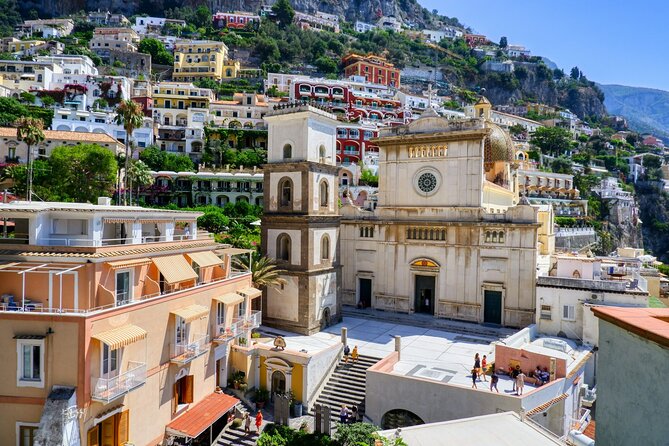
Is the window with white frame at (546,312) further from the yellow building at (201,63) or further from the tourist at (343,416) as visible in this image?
the yellow building at (201,63)

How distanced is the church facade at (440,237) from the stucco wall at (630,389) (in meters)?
26.1

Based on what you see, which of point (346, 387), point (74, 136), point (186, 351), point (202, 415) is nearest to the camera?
point (186, 351)

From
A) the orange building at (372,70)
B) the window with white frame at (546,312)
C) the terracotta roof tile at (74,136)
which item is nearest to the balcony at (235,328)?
the window with white frame at (546,312)

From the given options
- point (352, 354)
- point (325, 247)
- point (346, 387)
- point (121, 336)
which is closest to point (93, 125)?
point (325, 247)

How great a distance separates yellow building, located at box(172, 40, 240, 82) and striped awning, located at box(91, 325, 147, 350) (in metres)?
104

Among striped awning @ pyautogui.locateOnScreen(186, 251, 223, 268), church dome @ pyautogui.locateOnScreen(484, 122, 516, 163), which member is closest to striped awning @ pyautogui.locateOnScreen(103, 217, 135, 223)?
striped awning @ pyautogui.locateOnScreen(186, 251, 223, 268)

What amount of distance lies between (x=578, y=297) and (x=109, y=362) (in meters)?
26.1

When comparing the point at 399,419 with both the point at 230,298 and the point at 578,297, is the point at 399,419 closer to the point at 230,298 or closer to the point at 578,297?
the point at 230,298

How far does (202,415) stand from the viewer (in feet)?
66.4

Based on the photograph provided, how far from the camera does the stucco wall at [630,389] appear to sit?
5281mm

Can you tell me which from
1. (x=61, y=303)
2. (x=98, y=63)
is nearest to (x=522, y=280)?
(x=61, y=303)

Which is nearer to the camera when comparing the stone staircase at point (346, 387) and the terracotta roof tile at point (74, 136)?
the stone staircase at point (346, 387)

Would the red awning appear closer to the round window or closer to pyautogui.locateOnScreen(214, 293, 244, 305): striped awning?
pyautogui.locateOnScreen(214, 293, 244, 305): striped awning

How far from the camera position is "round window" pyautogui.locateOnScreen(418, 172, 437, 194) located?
112 feet
